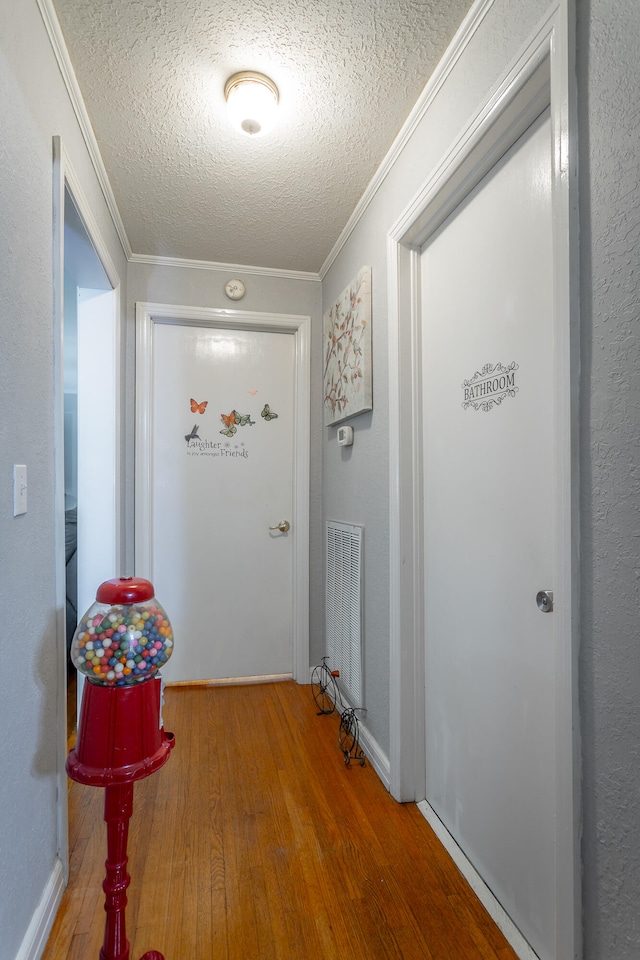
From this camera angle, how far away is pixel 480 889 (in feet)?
4.40

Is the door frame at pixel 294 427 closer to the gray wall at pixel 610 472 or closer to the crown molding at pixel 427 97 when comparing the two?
the crown molding at pixel 427 97

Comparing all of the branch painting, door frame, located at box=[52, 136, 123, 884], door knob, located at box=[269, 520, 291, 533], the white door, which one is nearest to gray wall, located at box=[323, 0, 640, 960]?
the white door

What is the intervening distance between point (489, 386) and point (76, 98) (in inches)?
62.9

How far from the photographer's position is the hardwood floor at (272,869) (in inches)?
47.5

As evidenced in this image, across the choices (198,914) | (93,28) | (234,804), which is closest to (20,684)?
(198,914)

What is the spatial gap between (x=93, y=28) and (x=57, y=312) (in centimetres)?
79

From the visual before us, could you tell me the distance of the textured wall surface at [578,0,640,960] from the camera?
2.59 ft

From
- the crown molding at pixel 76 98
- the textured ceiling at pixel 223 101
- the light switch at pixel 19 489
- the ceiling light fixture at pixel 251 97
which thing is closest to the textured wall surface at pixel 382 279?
the textured ceiling at pixel 223 101

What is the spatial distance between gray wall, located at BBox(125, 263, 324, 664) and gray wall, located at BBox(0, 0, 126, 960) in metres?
1.24

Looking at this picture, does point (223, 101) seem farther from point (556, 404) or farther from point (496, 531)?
point (496, 531)

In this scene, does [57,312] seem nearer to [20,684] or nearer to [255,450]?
[20,684]

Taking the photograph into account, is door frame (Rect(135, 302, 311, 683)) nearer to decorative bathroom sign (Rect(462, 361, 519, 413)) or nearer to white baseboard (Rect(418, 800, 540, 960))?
white baseboard (Rect(418, 800, 540, 960))

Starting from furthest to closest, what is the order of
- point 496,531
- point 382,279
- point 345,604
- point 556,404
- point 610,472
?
point 345,604 < point 382,279 < point 496,531 < point 556,404 < point 610,472

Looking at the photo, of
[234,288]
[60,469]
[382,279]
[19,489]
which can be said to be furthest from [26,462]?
[234,288]
